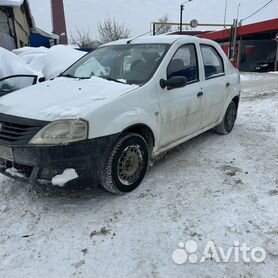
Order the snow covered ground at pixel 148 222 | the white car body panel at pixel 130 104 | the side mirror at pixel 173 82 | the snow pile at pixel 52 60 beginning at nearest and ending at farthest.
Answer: the snow covered ground at pixel 148 222 → the white car body panel at pixel 130 104 → the side mirror at pixel 173 82 → the snow pile at pixel 52 60

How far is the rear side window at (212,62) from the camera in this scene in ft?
15.5

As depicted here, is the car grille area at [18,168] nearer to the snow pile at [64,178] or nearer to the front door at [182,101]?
the snow pile at [64,178]

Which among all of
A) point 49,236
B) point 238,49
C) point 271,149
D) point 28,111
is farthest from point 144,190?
point 238,49

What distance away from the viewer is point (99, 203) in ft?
11.2

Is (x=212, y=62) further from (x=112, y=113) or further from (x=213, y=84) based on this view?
(x=112, y=113)

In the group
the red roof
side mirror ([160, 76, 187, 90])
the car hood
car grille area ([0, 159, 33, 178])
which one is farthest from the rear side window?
the red roof

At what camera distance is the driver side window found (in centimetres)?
398

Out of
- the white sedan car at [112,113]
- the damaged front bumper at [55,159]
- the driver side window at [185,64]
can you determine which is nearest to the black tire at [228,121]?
the white sedan car at [112,113]

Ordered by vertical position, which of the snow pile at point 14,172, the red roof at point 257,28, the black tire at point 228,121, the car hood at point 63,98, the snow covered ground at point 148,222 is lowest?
the snow covered ground at point 148,222

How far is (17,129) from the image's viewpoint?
3.01m

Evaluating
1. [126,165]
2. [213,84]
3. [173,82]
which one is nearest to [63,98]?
[126,165]

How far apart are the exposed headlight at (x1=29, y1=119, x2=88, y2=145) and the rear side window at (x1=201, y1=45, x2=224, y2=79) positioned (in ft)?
8.21

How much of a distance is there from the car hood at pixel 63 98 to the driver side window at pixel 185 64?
28.8 inches

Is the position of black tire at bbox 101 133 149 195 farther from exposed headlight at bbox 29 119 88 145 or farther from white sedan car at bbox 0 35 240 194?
exposed headlight at bbox 29 119 88 145
